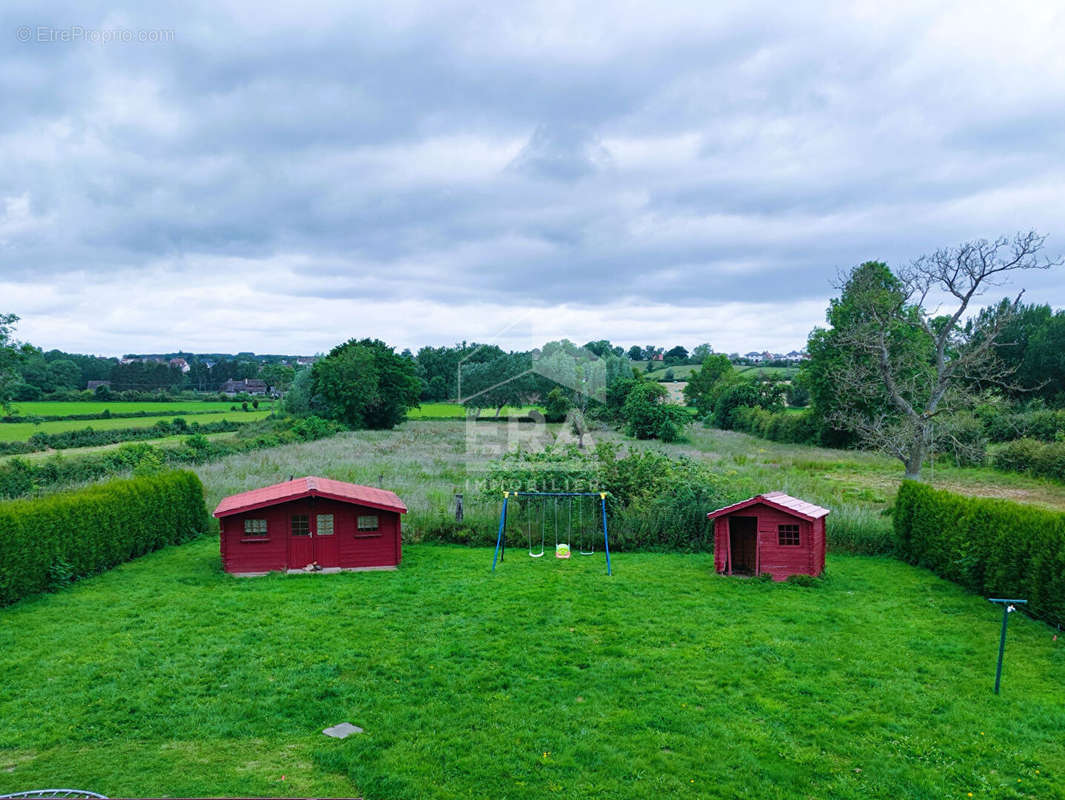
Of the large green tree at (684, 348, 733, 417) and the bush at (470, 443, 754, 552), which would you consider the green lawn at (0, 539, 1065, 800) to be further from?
the large green tree at (684, 348, 733, 417)

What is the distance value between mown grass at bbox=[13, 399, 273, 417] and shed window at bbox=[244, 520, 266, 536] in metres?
43.6

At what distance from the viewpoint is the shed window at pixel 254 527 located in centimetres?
1355

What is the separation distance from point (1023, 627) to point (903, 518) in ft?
17.6

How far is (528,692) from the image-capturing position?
766 cm

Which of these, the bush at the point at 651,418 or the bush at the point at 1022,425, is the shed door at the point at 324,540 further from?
the bush at the point at 1022,425

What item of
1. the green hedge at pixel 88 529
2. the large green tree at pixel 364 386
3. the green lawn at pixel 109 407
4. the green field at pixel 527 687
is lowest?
the green field at pixel 527 687

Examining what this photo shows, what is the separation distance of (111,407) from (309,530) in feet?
177

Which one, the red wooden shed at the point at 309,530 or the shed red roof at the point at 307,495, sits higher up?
the shed red roof at the point at 307,495

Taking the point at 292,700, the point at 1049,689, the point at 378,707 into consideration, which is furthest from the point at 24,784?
the point at 1049,689

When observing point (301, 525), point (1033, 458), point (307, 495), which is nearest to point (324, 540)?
point (301, 525)

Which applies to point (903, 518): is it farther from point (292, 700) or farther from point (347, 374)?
point (347, 374)

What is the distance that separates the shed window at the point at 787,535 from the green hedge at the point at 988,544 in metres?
3.14

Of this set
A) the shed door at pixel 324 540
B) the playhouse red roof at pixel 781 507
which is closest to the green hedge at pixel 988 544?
the playhouse red roof at pixel 781 507

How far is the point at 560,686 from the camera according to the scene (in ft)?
25.7
